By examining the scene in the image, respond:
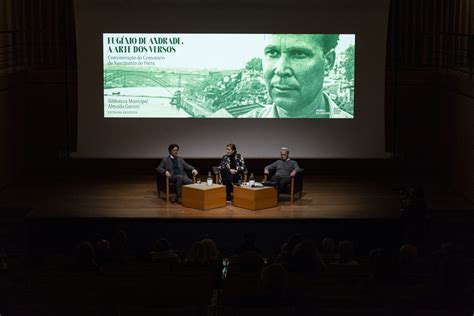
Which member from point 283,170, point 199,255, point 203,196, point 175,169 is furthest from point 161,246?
point 283,170

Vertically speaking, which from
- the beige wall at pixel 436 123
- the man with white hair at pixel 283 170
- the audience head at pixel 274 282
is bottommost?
the audience head at pixel 274 282

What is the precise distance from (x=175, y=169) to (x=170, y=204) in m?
0.54

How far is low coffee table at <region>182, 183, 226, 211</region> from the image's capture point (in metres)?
11.0

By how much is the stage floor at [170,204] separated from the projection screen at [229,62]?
1235 millimetres

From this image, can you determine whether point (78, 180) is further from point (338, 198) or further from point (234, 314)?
point (234, 314)

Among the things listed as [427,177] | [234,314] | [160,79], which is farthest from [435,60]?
[234,314]

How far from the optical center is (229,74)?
1351 centimetres

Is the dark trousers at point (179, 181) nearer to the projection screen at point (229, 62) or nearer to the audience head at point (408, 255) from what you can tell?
the projection screen at point (229, 62)

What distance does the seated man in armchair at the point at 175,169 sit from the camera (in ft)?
38.0

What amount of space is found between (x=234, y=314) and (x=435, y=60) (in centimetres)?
1124

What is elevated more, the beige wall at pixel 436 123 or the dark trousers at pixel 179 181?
the beige wall at pixel 436 123

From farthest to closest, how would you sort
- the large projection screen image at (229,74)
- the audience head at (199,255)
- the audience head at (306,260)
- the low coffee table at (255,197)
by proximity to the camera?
the large projection screen image at (229,74) → the low coffee table at (255,197) → the audience head at (199,255) → the audience head at (306,260)

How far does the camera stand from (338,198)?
39.3 ft

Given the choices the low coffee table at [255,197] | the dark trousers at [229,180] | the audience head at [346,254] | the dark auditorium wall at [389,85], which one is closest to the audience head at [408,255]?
the audience head at [346,254]
